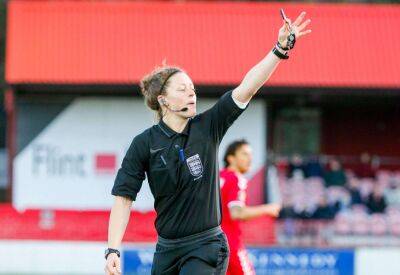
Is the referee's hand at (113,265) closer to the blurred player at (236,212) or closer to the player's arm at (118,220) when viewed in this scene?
the player's arm at (118,220)

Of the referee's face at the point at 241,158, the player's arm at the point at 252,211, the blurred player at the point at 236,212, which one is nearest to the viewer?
the player's arm at the point at 252,211

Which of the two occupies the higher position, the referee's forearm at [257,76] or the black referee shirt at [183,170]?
the referee's forearm at [257,76]

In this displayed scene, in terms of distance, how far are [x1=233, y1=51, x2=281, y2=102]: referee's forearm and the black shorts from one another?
2.35ft

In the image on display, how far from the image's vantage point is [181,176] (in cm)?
508

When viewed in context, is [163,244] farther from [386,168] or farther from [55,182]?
[386,168]

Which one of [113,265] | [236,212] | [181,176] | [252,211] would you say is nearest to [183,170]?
[181,176]

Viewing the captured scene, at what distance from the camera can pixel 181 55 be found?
65.4ft

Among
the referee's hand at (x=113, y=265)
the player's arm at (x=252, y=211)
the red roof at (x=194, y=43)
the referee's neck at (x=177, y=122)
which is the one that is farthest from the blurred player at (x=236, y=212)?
the red roof at (x=194, y=43)

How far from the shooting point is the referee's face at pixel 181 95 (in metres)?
5.14

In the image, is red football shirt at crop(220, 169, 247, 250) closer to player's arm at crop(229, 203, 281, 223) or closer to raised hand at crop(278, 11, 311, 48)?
player's arm at crop(229, 203, 281, 223)

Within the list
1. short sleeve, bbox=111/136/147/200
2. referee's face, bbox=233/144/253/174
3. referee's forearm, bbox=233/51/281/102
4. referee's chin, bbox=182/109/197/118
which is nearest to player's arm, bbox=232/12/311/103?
referee's forearm, bbox=233/51/281/102

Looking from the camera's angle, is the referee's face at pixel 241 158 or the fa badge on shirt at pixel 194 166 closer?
the fa badge on shirt at pixel 194 166

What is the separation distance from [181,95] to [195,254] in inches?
31.8

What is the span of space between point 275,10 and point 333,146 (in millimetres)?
3929
